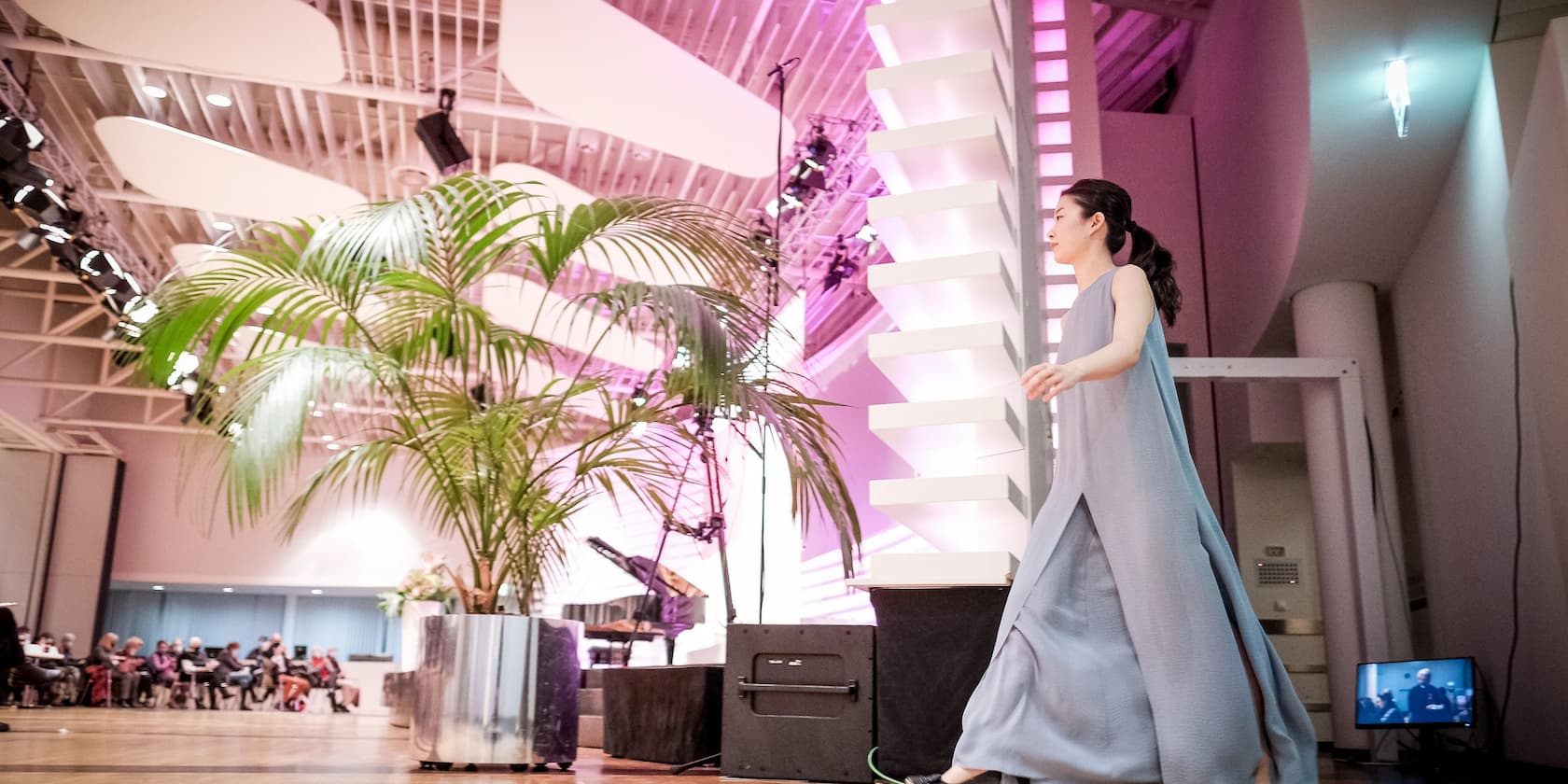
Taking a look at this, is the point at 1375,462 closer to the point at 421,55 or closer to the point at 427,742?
the point at 427,742

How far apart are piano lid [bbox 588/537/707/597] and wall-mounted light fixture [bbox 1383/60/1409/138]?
5322 millimetres

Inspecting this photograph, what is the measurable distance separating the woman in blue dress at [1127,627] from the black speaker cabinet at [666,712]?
2.12m

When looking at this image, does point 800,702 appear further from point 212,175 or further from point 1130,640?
point 212,175

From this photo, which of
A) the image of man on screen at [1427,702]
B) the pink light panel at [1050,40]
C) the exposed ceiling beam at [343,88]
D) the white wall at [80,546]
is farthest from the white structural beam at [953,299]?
the white wall at [80,546]

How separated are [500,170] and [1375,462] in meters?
5.40

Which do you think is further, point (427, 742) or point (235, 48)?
point (235, 48)

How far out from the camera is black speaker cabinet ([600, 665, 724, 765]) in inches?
164

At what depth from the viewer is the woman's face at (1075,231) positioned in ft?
7.75

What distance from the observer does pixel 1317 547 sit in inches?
224

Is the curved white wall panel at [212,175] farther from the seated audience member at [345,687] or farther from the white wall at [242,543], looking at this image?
the seated audience member at [345,687]

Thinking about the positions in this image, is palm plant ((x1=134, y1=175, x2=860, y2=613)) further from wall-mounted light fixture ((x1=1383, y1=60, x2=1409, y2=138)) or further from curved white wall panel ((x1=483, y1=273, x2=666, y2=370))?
curved white wall panel ((x1=483, y1=273, x2=666, y2=370))

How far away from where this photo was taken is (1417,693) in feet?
15.0

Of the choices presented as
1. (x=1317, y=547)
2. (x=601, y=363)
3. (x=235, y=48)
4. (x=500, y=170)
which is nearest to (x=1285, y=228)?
(x=1317, y=547)

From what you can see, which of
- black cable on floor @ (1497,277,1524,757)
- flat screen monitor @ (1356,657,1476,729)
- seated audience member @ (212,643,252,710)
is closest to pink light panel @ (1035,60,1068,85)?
black cable on floor @ (1497,277,1524,757)
